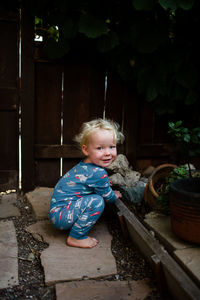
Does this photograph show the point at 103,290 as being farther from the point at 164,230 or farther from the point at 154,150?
the point at 154,150

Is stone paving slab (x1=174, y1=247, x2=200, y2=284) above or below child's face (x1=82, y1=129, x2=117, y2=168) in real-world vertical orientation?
below

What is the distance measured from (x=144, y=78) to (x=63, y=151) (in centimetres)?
117

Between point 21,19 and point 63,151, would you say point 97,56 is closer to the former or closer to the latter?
point 21,19

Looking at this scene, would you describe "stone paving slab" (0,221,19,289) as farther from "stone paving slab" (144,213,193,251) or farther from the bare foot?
"stone paving slab" (144,213,193,251)

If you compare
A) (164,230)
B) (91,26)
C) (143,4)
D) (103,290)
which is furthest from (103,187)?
(143,4)

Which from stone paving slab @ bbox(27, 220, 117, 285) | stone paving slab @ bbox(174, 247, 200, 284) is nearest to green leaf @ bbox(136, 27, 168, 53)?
stone paving slab @ bbox(27, 220, 117, 285)

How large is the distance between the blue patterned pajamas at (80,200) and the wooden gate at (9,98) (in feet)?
3.76

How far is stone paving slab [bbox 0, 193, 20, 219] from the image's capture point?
9.70 ft

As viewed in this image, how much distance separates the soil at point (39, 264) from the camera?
1890mm

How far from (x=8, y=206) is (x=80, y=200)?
1.07 metres

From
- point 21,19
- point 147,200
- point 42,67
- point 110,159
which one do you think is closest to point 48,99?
point 42,67

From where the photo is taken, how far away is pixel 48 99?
3424 mm

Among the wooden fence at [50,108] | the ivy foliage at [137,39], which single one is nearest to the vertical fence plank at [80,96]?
the wooden fence at [50,108]

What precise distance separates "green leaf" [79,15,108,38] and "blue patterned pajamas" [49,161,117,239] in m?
1.26
